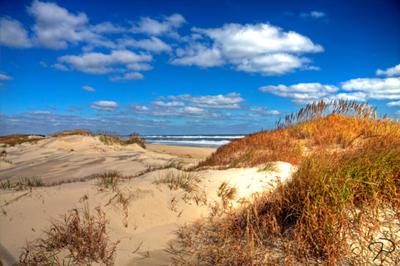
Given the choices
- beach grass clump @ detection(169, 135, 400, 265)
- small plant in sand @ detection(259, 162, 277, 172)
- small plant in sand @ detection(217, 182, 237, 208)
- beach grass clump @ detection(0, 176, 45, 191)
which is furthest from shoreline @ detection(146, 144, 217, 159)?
beach grass clump @ detection(169, 135, 400, 265)

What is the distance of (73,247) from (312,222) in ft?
8.25

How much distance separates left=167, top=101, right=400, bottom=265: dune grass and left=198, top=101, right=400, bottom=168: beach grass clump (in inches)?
108

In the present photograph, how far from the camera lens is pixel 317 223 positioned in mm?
3777

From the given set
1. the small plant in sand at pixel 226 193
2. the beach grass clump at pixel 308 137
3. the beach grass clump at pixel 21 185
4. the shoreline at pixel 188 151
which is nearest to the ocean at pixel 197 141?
the shoreline at pixel 188 151

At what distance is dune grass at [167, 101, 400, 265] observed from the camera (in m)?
3.64

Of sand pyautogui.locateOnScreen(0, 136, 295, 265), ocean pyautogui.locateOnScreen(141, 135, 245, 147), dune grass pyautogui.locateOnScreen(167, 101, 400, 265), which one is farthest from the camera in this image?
ocean pyautogui.locateOnScreen(141, 135, 245, 147)

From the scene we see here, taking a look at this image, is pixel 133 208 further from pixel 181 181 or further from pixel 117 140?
pixel 117 140

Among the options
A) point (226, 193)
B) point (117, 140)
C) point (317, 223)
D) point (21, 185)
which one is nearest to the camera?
point (317, 223)

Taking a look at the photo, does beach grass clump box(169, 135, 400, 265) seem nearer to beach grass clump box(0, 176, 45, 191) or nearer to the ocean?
beach grass clump box(0, 176, 45, 191)

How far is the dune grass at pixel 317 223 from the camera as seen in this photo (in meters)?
3.64

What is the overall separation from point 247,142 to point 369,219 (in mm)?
5690

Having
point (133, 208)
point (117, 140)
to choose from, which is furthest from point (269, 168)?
point (117, 140)

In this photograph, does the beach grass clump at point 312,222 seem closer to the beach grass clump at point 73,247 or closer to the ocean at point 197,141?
the beach grass clump at point 73,247

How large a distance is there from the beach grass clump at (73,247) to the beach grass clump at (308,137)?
3.96m
